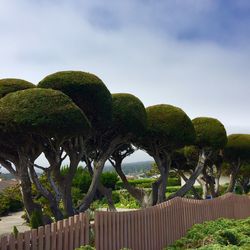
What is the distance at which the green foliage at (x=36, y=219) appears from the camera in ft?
34.3

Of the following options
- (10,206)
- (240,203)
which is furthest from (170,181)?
(240,203)

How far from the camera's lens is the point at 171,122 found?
599 inches

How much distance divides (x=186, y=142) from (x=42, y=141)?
6325mm

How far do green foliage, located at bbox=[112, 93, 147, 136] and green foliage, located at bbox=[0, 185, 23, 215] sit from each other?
1064 cm

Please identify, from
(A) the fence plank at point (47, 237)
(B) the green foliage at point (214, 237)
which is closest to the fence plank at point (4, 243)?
(A) the fence plank at point (47, 237)

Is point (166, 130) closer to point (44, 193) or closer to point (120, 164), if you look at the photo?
point (120, 164)

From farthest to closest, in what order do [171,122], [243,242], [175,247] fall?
[171,122] → [175,247] → [243,242]

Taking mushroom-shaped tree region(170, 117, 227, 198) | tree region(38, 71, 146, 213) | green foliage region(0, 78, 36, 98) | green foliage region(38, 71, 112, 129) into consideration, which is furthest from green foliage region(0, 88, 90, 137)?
mushroom-shaped tree region(170, 117, 227, 198)

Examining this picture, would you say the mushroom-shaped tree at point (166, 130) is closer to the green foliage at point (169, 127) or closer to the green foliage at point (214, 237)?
the green foliage at point (169, 127)

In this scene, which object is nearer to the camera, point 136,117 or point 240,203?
point 136,117

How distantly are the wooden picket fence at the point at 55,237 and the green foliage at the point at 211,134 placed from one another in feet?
37.8

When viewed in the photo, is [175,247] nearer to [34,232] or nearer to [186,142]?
[34,232]

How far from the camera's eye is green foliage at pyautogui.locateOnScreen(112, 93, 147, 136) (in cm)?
1304

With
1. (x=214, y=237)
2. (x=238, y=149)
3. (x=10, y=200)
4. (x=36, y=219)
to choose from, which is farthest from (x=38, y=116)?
(x=10, y=200)
